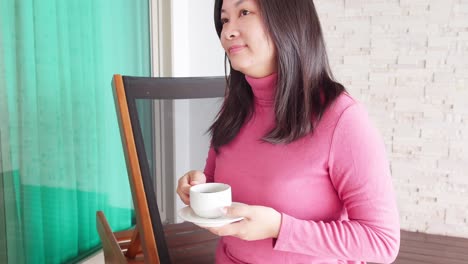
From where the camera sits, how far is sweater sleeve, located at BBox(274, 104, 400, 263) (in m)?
0.72

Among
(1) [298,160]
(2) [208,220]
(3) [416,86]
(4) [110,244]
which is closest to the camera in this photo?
(2) [208,220]

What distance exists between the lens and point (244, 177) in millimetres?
857

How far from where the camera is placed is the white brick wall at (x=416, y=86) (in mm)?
1698

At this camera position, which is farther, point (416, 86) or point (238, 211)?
point (416, 86)

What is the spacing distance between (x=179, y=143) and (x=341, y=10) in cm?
99

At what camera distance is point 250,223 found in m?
0.69

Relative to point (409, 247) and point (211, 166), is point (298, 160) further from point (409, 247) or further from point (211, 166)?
point (409, 247)

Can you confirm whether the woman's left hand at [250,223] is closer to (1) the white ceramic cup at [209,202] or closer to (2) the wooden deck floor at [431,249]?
(1) the white ceramic cup at [209,202]

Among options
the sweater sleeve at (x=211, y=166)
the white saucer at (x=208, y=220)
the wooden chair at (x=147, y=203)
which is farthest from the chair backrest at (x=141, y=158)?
the white saucer at (x=208, y=220)

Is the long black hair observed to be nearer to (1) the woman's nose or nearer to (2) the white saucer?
(1) the woman's nose

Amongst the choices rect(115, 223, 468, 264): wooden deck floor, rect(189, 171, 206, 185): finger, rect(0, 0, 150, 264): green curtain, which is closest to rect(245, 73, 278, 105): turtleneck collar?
rect(189, 171, 206, 185): finger

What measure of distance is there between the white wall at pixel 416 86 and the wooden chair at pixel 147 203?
77 cm

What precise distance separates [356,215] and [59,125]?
1.20m

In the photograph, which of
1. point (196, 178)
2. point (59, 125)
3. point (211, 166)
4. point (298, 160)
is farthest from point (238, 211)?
point (59, 125)
